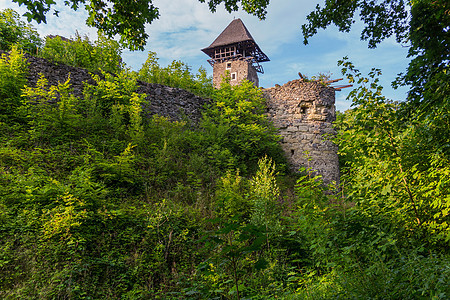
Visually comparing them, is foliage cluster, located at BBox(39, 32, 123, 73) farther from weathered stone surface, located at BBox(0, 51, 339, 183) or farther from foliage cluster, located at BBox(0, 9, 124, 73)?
weathered stone surface, located at BBox(0, 51, 339, 183)

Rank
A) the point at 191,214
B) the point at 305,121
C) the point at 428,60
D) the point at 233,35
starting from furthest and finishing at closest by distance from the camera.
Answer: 1. the point at 233,35
2. the point at 305,121
3. the point at 191,214
4. the point at 428,60

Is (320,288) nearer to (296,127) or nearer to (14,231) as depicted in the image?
(14,231)

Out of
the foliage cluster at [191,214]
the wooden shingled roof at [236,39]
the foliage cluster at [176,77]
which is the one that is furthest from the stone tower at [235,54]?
the foliage cluster at [191,214]

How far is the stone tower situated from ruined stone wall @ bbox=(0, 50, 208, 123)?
66.0 feet

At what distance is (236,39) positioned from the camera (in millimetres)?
31016

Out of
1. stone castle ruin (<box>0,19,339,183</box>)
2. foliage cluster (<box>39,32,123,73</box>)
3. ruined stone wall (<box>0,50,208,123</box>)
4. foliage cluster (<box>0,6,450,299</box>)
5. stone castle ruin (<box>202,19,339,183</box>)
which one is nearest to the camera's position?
foliage cluster (<box>0,6,450,299</box>)

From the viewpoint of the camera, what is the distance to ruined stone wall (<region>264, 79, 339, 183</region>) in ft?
35.6

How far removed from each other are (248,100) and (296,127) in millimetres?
2344

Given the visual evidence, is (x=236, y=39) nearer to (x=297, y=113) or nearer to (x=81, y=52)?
(x=297, y=113)

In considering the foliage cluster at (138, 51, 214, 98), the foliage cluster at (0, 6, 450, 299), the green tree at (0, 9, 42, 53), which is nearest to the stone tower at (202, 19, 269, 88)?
the foliage cluster at (138, 51, 214, 98)

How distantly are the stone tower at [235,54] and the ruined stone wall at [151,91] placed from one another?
66.0ft

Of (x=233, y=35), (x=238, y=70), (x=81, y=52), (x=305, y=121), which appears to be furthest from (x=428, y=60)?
(x=233, y=35)

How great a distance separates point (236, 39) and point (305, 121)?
23.1 m

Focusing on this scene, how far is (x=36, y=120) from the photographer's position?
659 centimetres
